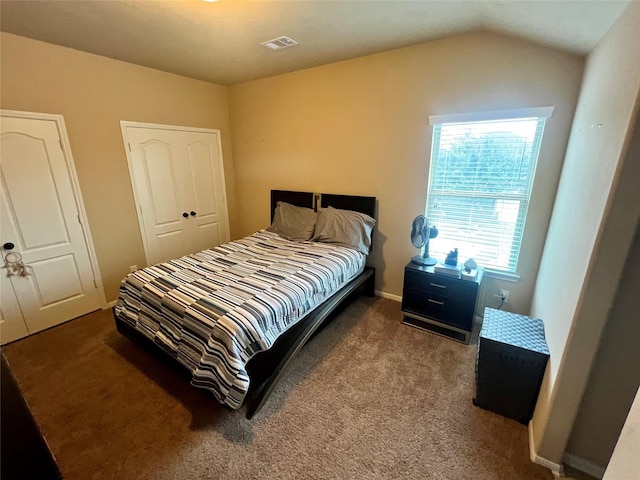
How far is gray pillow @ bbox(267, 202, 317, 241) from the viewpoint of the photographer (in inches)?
129

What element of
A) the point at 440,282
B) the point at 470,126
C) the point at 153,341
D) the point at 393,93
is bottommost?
the point at 153,341

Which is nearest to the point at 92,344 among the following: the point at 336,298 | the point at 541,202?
the point at 336,298

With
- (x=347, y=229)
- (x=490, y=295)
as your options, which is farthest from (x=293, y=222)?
(x=490, y=295)

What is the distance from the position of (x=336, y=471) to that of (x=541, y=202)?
8.20ft

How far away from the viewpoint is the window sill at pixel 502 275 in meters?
2.54

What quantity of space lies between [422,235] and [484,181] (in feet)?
2.38

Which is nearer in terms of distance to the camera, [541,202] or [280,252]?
[541,202]

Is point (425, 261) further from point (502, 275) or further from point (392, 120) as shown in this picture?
point (392, 120)

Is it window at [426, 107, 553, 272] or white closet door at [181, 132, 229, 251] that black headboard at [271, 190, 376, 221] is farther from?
white closet door at [181, 132, 229, 251]

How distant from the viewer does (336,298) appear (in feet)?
8.30

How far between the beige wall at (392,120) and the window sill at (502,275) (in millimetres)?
51

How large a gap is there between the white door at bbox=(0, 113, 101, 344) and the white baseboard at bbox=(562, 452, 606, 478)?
4.15 metres

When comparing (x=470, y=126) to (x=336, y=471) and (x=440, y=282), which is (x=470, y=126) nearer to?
(x=440, y=282)

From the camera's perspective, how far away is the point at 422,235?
2688 mm
